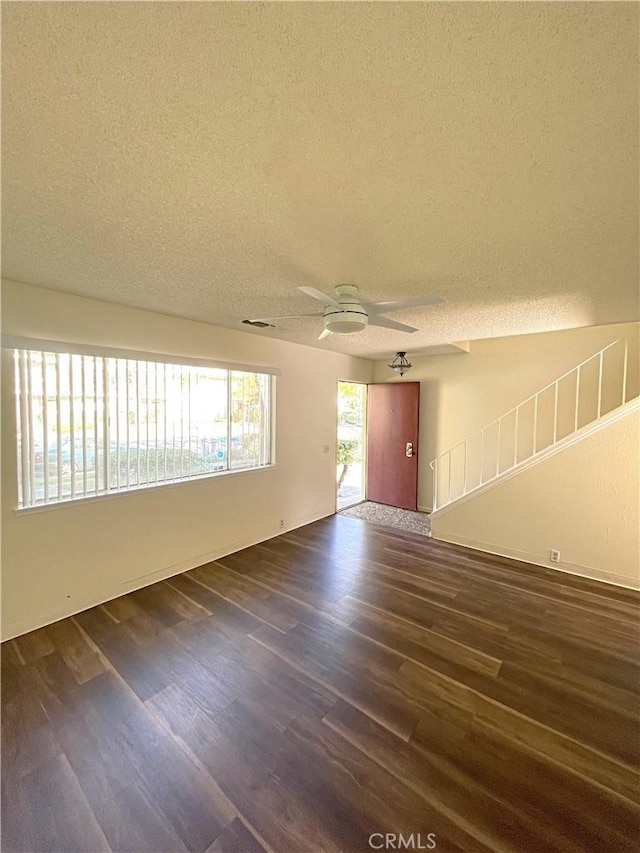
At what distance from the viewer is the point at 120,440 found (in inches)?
113

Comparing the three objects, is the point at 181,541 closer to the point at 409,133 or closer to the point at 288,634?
the point at 288,634

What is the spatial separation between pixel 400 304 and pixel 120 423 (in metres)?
2.49

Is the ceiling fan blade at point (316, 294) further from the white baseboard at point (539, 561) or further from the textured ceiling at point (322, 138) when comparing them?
the white baseboard at point (539, 561)

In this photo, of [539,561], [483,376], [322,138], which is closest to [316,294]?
[322,138]

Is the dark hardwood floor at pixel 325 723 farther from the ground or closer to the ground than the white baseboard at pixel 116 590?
closer to the ground

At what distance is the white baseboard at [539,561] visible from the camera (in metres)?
3.13

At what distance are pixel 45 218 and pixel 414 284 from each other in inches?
80.6

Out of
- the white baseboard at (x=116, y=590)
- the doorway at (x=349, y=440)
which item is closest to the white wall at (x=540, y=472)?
the doorway at (x=349, y=440)

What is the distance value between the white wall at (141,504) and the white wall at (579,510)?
2.43 metres

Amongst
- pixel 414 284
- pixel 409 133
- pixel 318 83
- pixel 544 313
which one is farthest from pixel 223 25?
pixel 544 313

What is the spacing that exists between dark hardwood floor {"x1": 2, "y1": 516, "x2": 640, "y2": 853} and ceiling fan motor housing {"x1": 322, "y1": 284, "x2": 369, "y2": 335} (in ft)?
7.12

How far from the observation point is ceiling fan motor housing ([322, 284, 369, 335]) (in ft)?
6.82

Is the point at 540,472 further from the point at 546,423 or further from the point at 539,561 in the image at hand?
the point at 546,423

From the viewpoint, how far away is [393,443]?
222 inches
